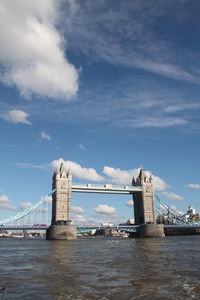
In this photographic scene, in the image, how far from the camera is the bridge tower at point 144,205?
8931 cm

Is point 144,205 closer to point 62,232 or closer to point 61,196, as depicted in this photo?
point 61,196

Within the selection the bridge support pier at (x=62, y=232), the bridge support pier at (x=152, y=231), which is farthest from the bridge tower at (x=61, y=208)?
the bridge support pier at (x=152, y=231)

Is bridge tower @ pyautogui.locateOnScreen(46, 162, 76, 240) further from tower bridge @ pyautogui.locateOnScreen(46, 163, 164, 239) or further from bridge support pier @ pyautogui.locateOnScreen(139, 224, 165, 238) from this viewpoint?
bridge support pier @ pyautogui.locateOnScreen(139, 224, 165, 238)

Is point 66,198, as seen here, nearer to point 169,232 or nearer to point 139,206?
point 139,206

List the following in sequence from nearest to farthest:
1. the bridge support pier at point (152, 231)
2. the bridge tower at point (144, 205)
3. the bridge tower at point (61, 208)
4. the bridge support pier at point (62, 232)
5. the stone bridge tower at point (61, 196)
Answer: the bridge support pier at point (62, 232) → the bridge tower at point (61, 208) → the stone bridge tower at point (61, 196) → the bridge support pier at point (152, 231) → the bridge tower at point (144, 205)

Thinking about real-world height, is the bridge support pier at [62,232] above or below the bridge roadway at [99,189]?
below

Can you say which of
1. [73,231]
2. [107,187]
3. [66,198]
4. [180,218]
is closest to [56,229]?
[73,231]

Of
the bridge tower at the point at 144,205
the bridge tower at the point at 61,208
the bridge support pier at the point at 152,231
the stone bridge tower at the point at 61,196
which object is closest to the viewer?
the bridge tower at the point at 61,208

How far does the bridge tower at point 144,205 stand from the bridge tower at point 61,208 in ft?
76.7

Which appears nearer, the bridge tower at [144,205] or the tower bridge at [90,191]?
the tower bridge at [90,191]

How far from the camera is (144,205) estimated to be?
94750 mm

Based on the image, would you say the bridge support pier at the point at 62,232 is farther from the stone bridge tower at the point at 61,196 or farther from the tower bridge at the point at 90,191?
the stone bridge tower at the point at 61,196

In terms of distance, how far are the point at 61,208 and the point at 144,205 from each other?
27.4 m

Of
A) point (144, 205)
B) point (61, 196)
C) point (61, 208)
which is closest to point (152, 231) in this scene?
point (144, 205)
